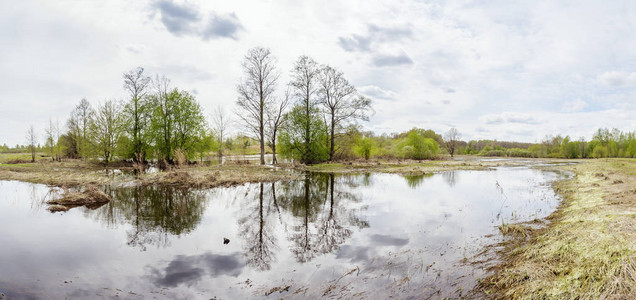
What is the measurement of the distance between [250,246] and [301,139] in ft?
97.5

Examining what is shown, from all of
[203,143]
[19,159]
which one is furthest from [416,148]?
[19,159]

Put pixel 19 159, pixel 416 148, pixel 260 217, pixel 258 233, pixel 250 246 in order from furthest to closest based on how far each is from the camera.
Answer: pixel 416 148 → pixel 19 159 → pixel 260 217 → pixel 258 233 → pixel 250 246

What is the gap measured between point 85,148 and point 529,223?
1801 inches

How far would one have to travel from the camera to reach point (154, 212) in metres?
10.9

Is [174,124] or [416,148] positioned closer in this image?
[174,124]

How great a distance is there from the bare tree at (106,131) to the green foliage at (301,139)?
67.4 feet

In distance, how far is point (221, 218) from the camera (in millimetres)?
10195

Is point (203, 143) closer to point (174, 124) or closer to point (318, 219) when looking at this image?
point (174, 124)

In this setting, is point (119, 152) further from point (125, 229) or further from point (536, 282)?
point (536, 282)

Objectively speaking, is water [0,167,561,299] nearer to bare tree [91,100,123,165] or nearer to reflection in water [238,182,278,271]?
reflection in water [238,182,278,271]

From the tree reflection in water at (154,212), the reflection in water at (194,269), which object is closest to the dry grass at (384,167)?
the tree reflection in water at (154,212)

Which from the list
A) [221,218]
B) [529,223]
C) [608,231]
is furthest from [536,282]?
[221,218]

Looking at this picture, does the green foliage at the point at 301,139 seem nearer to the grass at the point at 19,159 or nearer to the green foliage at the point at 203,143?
the green foliage at the point at 203,143

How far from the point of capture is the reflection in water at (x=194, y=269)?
5.55 meters
